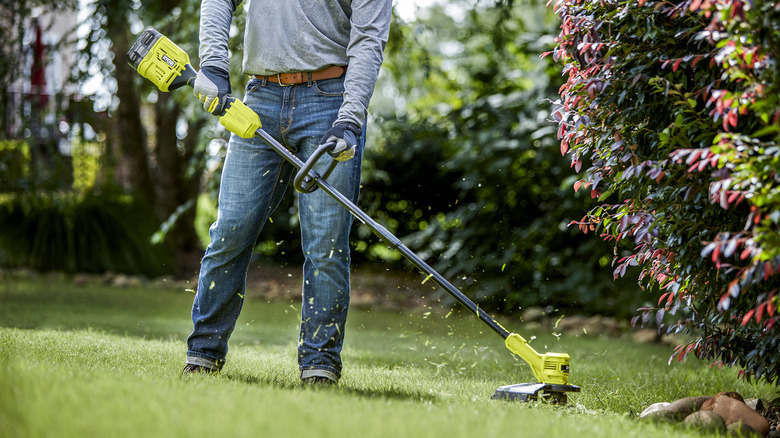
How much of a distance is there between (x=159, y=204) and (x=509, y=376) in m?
6.01

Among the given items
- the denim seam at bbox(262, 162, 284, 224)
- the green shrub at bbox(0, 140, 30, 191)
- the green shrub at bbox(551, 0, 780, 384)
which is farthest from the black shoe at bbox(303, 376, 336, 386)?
the green shrub at bbox(0, 140, 30, 191)

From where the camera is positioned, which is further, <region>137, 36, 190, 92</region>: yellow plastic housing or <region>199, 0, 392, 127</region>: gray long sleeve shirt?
<region>137, 36, 190, 92</region>: yellow plastic housing

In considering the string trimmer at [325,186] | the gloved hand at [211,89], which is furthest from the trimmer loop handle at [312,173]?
the gloved hand at [211,89]

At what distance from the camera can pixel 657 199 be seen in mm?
2543

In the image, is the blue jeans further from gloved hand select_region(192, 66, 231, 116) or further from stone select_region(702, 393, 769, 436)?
stone select_region(702, 393, 769, 436)

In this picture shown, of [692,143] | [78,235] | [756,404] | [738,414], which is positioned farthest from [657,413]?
[78,235]

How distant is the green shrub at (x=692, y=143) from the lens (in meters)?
2.08

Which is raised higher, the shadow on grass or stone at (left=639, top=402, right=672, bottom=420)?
the shadow on grass

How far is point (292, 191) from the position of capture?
5.97 meters

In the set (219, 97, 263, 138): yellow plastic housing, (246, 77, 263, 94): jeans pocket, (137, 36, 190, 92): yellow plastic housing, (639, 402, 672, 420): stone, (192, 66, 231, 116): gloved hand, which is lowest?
(639, 402, 672, 420): stone

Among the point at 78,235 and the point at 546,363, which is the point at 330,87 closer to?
the point at 546,363

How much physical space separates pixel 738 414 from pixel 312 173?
166 cm

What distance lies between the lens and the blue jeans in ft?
9.11

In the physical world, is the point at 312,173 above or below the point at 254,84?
below
